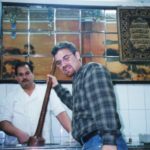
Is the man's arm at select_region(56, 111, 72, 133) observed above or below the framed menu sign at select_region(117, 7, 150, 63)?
below

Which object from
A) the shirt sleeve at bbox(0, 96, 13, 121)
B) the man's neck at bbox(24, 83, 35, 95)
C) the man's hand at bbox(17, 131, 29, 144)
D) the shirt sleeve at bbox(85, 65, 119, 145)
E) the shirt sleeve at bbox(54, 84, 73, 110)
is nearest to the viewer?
the shirt sleeve at bbox(85, 65, 119, 145)

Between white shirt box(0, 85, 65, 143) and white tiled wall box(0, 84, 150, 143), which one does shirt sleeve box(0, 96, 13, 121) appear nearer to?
white shirt box(0, 85, 65, 143)

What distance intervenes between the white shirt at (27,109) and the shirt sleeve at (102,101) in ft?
4.97

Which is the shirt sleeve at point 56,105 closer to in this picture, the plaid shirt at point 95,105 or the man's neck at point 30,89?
the man's neck at point 30,89

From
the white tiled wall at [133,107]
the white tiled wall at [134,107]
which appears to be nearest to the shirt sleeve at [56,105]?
the white tiled wall at [133,107]

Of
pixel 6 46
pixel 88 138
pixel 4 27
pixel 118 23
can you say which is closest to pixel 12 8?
pixel 4 27

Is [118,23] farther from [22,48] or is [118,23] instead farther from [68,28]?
[22,48]

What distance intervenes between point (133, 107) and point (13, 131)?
145 cm

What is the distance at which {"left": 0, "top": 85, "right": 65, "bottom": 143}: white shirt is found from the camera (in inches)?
119

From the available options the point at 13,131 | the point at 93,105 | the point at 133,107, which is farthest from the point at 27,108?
the point at 93,105

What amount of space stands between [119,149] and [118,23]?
2410 mm

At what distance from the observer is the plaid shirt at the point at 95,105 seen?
4.97 feet

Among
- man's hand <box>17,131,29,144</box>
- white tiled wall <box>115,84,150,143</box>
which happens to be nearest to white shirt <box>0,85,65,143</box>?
man's hand <box>17,131,29,144</box>

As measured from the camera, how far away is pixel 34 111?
123 inches
